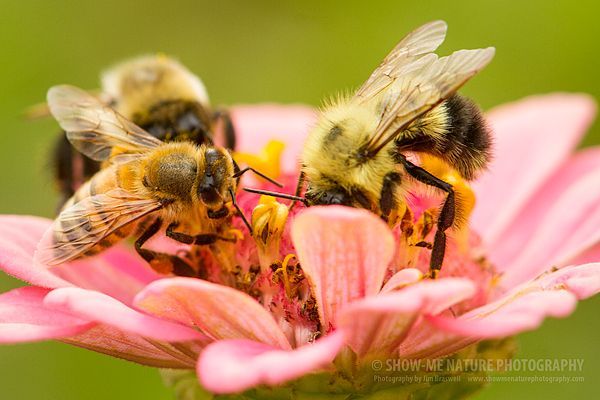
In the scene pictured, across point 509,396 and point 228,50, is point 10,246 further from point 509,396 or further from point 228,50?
point 228,50

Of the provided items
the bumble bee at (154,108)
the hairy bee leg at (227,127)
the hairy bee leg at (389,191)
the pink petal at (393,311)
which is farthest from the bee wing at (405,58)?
the hairy bee leg at (227,127)

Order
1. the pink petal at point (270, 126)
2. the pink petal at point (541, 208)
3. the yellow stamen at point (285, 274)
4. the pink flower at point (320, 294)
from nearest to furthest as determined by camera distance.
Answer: the pink flower at point (320, 294) → the yellow stamen at point (285, 274) → the pink petal at point (541, 208) → the pink petal at point (270, 126)

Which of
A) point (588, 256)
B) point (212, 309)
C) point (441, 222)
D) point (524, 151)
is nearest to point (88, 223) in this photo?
point (212, 309)

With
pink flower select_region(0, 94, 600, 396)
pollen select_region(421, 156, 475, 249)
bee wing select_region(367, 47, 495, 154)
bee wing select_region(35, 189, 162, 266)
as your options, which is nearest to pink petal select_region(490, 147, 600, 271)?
pink flower select_region(0, 94, 600, 396)

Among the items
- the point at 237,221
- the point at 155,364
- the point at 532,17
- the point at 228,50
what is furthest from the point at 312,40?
the point at 155,364

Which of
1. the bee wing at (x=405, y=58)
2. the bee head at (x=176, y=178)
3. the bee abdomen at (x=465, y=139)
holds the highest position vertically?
the bee wing at (x=405, y=58)

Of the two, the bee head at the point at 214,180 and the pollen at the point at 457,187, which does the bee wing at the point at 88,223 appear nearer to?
the bee head at the point at 214,180

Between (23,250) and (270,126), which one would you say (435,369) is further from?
(270,126)

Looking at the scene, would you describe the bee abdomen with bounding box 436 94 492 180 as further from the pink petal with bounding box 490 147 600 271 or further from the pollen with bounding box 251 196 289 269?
the pink petal with bounding box 490 147 600 271
